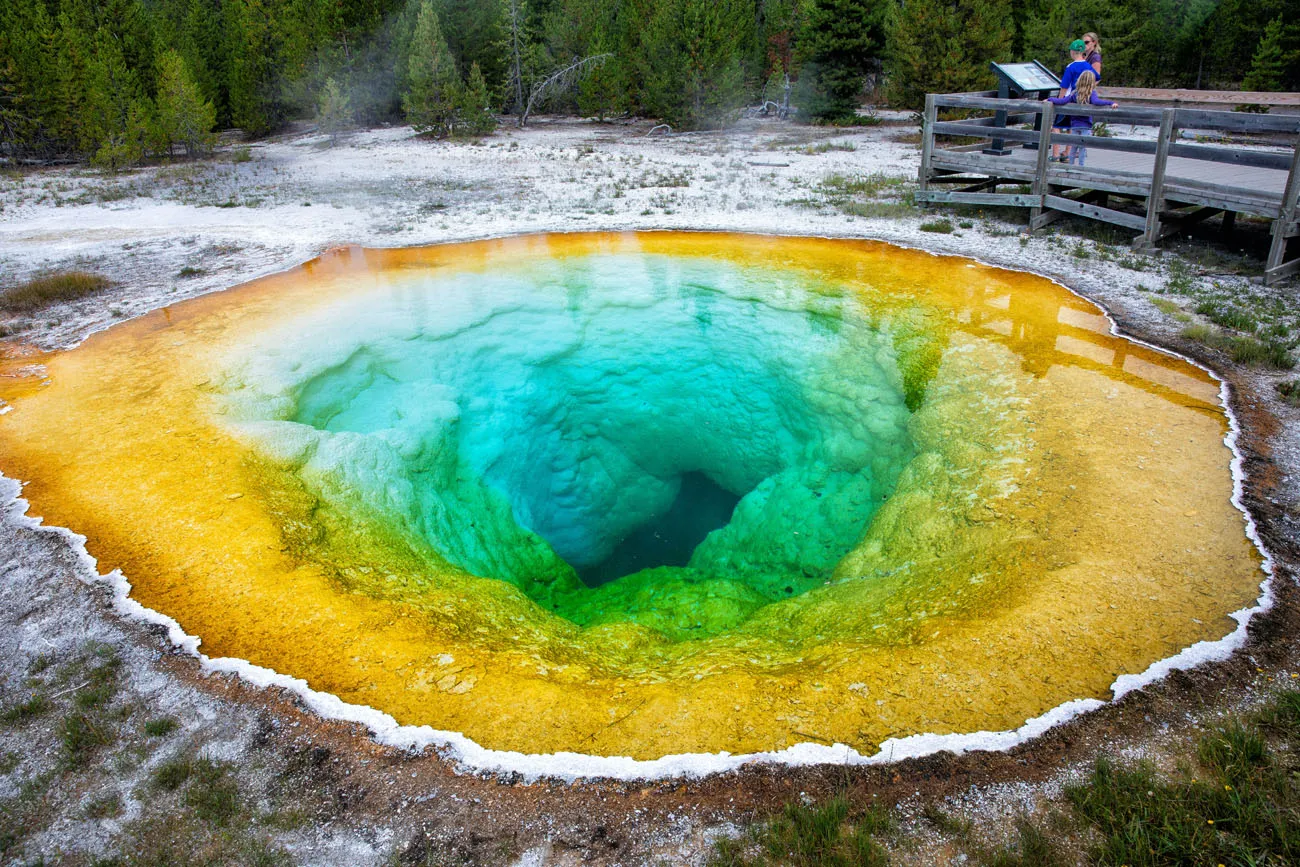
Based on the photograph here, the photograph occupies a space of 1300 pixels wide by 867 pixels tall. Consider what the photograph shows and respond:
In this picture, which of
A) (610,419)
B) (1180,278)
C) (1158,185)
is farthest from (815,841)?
(1158,185)

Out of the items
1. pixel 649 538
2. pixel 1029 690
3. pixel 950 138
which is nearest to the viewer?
pixel 1029 690

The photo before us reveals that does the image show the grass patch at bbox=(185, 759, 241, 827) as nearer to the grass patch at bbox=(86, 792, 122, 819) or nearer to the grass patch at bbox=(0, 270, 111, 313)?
the grass patch at bbox=(86, 792, 122, 819)

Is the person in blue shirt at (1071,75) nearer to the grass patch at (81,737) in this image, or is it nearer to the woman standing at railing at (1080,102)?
the woman standing at railing at (1080,102)

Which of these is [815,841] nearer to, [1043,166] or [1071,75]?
[1043,166]

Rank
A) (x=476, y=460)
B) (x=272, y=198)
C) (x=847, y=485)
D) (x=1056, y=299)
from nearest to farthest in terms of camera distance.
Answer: (x=847, y=485) < (x=476, y=460) < (x=1056, y=299) < (x=272, y=198)

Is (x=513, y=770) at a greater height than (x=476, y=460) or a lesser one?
greater

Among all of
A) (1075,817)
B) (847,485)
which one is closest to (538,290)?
(847,485)

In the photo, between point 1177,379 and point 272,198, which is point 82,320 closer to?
point 272,198
